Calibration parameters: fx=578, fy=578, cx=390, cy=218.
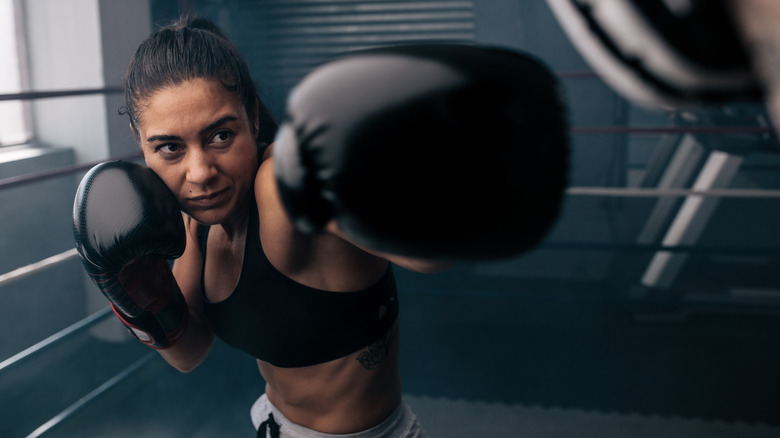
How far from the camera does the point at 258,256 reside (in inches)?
26.8

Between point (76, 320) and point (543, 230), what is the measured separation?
2.34m

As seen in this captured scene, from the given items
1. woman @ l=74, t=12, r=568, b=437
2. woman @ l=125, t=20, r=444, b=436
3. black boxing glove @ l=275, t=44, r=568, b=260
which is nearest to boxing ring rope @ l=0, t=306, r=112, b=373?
woman @ l=74, t=12, r=568, b=437

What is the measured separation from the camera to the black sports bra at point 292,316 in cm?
69

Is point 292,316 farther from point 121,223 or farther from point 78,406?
point 78,406

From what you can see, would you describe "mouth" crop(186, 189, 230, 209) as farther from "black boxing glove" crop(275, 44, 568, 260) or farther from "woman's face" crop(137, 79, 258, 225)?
"black boxing glove" crop(275, 44, 568, 260)

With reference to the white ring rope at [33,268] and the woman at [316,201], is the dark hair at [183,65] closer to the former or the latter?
the woman at [316,201]

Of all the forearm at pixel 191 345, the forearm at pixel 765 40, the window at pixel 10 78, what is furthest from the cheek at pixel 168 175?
the window at pixel 10 78

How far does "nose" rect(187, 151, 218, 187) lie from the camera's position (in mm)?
630

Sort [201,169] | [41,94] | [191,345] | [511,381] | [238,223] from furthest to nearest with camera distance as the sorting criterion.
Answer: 1. [511,381]
2. [41,94]
3. [191,345]
4. [238,223]
5. [201,169]

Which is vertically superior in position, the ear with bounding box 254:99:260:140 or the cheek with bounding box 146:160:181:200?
the ear with bounding box 254:99:260:140

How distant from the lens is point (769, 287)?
3039 millimetres

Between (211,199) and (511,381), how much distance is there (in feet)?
5.54


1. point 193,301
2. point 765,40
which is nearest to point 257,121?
point 193,301

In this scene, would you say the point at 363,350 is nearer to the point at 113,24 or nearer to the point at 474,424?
A: the point at 474,424
